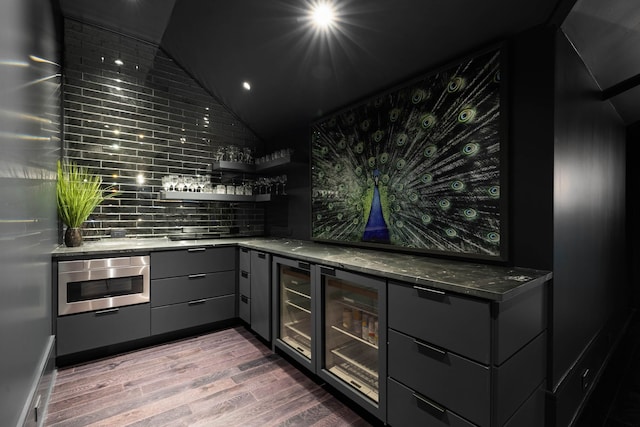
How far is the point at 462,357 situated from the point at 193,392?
5.85 feet

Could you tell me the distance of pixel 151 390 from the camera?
2.08 metres

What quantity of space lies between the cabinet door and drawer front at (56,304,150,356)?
0.96 metres

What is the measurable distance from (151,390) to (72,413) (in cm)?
43

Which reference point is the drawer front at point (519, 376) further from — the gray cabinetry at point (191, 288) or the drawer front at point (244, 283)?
the gray cabinetry at point (191, 288)

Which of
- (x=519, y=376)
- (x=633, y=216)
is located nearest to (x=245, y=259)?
(x=519, y=376)

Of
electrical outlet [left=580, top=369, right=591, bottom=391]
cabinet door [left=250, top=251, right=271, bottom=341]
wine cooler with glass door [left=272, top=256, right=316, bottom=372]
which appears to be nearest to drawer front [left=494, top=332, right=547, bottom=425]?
electrical outlet [left=580, top=369, right=591, bottom=391]

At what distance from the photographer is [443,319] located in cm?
136

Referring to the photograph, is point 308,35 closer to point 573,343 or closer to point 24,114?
point 24,114

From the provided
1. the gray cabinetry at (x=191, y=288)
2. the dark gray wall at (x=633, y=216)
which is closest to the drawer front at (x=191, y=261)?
the gray cabinetry at (x=191, y=288)

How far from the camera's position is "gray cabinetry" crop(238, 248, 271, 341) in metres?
2.65

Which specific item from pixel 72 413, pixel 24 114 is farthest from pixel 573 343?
pixel 24 114

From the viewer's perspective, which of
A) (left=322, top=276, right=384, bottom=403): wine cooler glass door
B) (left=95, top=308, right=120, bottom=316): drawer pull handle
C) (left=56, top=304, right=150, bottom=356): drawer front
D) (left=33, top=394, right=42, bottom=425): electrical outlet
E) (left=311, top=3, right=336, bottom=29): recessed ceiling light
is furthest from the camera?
(left=95, top=308, right=120, bottom=316): drawer pull handle

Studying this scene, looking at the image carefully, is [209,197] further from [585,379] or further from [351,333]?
[585,379]

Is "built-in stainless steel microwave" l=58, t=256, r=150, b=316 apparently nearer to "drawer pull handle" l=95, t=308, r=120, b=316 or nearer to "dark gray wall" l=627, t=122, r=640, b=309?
"drawer pull handle" l=95, t=308, r=120, b=316
